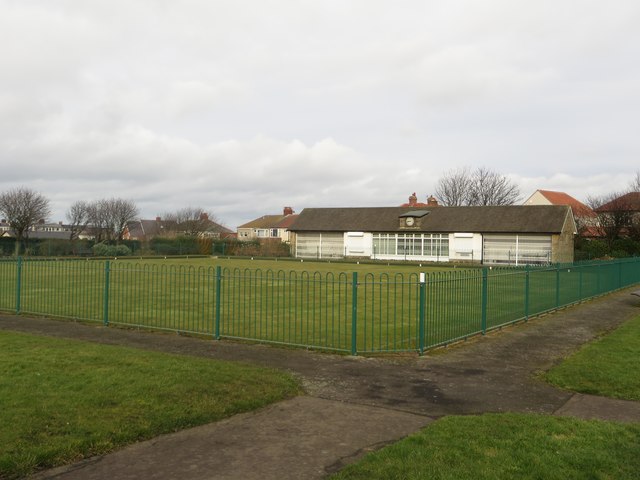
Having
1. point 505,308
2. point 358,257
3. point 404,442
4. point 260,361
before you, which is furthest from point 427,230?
point 404,442

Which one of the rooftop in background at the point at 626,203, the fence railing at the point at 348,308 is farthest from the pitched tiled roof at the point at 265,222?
the fence railing at the point at 348,308

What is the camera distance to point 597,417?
6.45 metres

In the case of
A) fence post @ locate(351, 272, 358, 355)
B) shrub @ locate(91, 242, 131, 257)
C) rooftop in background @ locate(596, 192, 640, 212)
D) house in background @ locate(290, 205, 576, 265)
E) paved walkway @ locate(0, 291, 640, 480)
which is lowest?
paved walkway @ locate(0, 291, 640, 480)

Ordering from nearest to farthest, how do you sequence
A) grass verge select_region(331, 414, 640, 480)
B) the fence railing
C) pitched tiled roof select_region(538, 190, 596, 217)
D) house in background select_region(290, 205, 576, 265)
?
grass verge select_region(331, 414, 640, 480) → the fence railing → house in background select_region(290, 205, 576, 265) → pitched tiled roof select_region(538, 190, 596, 217)

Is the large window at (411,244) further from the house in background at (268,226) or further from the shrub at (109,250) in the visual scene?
the house in background at (268,226)

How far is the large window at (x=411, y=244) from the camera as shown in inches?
2032

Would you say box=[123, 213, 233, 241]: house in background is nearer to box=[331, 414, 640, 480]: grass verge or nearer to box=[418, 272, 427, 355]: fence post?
box=[418, 272, 427, 355]: fence post

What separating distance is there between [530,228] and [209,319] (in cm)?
3920

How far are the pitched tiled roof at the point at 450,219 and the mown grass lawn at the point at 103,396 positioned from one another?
141 feet

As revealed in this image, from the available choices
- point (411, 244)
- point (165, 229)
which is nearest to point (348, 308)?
point (411, 244)

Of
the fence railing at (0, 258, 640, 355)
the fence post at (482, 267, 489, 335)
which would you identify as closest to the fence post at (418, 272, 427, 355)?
the fence railing at (0, 258, 640, 355)

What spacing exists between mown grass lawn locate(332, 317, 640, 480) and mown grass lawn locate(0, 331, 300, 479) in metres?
2.27

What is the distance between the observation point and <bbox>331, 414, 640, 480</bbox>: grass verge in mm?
4707

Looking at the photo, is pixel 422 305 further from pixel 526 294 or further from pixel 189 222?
pixel 189 222
